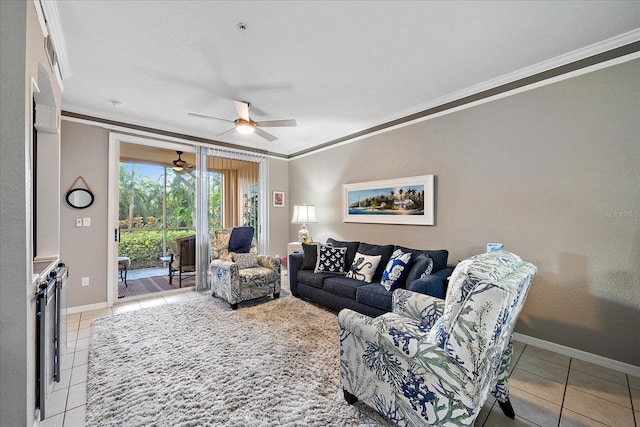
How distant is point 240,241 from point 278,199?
1724 millimetres

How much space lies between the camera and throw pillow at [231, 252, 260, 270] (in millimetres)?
4047

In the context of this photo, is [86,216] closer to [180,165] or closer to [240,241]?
[240,241]

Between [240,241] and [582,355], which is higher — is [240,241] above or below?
above

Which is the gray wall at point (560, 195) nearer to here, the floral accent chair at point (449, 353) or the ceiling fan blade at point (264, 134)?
the floral accent chair at point (449, 353)

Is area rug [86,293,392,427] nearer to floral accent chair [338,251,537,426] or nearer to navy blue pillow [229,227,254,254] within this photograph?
floral accent chair [338,251,537,426]

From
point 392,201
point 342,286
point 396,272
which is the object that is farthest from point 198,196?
point 396,272

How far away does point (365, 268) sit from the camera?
3.36 m

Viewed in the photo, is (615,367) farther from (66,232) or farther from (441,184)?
(66,232)

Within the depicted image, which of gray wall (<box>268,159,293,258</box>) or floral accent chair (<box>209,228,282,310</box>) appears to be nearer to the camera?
floral accent chair (<box>209,228,282,310</box>)

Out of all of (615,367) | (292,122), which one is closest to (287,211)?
(292,122)

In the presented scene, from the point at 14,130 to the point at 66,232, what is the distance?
9.76ft

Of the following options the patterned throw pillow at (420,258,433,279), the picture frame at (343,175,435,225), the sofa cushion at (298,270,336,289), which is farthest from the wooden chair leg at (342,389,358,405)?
the picture frame at (343,175,435,225)

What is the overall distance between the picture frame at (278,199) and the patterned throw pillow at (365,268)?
2.76 metres

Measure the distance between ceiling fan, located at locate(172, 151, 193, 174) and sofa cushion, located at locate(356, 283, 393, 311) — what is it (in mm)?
4834
